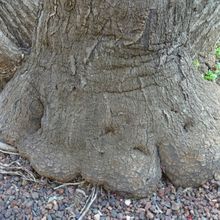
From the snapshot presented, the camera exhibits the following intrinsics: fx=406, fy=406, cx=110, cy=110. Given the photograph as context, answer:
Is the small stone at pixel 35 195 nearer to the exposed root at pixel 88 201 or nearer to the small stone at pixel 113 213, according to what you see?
the exposed root at pixel 88 201

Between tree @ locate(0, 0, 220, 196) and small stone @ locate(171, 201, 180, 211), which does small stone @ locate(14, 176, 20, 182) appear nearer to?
tree @ locate(0, 0, 220, 196)

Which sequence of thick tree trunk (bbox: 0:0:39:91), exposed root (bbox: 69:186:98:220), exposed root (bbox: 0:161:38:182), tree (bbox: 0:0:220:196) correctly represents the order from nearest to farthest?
tree (bbox: 0:0:220:196) < exposed root (bbox: 69:186:98:220) < exposed root (bbox: 0:161:38:182) < thick tree trunk (bbox: 0:0:39:91)

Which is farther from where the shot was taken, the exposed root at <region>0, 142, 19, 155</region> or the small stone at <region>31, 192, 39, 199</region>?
the exposed root at <region>0, 142, 19, 155</region>

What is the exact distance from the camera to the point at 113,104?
1.67m

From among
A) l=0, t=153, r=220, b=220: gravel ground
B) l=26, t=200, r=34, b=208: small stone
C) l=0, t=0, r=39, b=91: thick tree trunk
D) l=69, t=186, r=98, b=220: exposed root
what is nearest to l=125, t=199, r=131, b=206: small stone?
l=0, t=153, r=220, b=220: gravel ground

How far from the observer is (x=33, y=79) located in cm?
181

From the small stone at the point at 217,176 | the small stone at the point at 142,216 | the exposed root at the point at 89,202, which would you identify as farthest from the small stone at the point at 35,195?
the small stone at the point at 217,176

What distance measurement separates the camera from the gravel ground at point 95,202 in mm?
1693

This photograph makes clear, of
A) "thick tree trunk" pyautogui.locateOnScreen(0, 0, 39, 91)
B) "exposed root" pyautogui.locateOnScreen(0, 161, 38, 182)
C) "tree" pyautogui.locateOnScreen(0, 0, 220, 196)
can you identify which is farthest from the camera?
"thick tree trunk" pyautogui.locateOnScreen(0, 0, 39, 91)

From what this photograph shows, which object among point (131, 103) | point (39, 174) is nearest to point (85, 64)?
point (131, 103)

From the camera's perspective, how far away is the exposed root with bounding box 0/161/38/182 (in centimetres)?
180

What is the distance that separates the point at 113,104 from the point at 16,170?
1.82 ft

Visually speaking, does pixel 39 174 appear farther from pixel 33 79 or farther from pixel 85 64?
pixel 85 64

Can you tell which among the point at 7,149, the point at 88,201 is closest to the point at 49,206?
the point at 88,201
